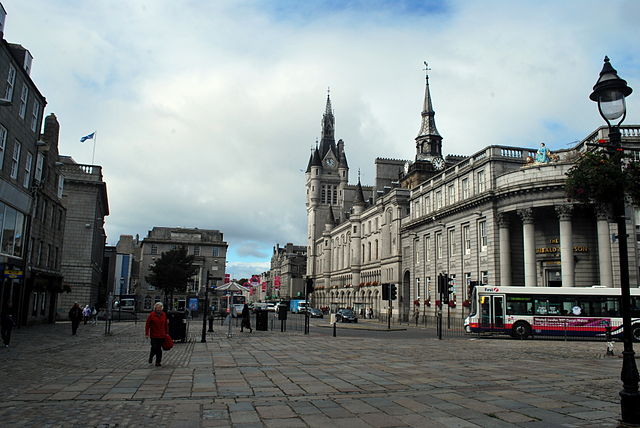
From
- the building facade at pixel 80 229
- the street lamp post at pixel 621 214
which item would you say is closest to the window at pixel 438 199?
the building facade at pixel 80 229

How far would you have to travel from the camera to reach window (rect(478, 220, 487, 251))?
42.7 meters

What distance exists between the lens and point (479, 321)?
2980 cm

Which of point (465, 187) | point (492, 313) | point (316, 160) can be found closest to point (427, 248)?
point (465, 187)

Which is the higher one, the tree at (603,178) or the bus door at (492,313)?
the tree at (603,178)

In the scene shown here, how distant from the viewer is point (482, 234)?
43.3 meters

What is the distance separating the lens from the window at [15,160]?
26.5m

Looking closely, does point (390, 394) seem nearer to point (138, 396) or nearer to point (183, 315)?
point (138, 396)

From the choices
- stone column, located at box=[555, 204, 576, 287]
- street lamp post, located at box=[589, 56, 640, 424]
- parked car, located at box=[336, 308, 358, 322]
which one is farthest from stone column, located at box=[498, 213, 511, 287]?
street lamp post, located at box=[589, 56, 640, 424]

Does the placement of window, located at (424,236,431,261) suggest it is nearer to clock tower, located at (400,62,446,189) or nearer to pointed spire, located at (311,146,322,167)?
clock tower, located at (400,62,446,189)

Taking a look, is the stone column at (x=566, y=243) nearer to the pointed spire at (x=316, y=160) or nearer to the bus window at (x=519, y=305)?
the bus window at (x=519, y=305)

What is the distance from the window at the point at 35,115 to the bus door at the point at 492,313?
28921 millimetres

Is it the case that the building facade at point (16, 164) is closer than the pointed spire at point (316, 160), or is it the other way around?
the building facade at point (16, 164)

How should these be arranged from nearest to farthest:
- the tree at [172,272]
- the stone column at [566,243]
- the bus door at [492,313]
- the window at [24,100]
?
the window at [24,100] → the bus door at [492,313] → the stone column at [566,243] → the tree at [172,272]

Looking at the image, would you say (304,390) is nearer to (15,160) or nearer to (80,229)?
(15,160)
